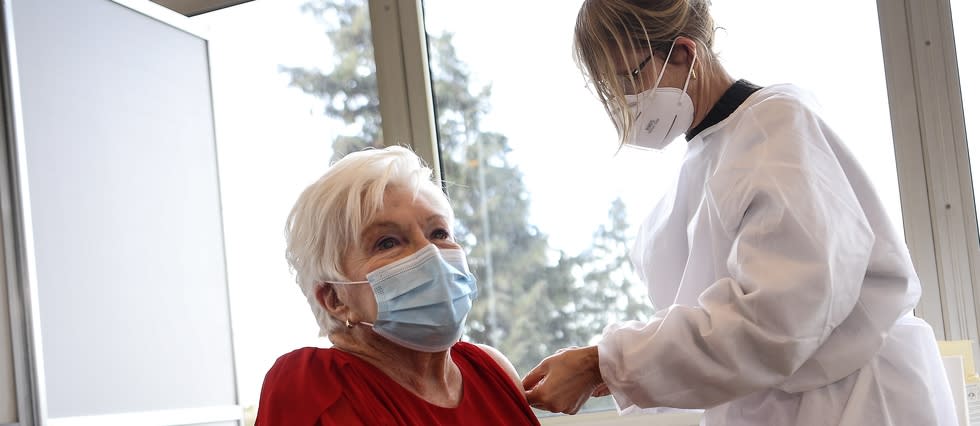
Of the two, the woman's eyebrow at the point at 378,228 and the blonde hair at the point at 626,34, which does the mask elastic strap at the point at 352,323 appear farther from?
the blonde hair at the point at 626,34

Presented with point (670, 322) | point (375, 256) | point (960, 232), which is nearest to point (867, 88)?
point (960, 232)

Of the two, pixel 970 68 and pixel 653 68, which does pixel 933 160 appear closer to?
pixel 970 68

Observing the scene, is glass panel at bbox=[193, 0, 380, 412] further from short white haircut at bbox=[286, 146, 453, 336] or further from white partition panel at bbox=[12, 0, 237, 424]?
short white haircut at bbox=[286, 146, 453, 336]

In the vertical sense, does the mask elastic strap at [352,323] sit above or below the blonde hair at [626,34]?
below

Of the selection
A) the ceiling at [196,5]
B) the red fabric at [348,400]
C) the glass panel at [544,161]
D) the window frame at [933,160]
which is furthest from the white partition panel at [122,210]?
the window frame at [933,160]

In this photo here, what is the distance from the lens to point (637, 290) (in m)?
2.96

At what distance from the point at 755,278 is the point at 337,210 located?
0.65 m

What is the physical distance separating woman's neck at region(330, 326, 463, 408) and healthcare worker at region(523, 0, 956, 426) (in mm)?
156

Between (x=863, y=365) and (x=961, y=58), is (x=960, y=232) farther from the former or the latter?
(x=863, y=365)

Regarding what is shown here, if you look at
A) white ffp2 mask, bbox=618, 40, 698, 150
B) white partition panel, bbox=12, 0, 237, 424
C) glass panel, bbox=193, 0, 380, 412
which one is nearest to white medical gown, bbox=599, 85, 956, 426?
white ffp2 mask, bbox=618, 40, 698, 150

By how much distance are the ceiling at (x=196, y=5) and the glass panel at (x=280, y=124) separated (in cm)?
13

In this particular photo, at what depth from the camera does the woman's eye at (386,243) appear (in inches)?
61.1

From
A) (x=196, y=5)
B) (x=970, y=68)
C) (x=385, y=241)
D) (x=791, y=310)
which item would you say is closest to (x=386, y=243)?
(x=385, y=241)

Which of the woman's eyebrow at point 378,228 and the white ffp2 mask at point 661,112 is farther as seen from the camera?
the white ffp2 mask at point 661,112
